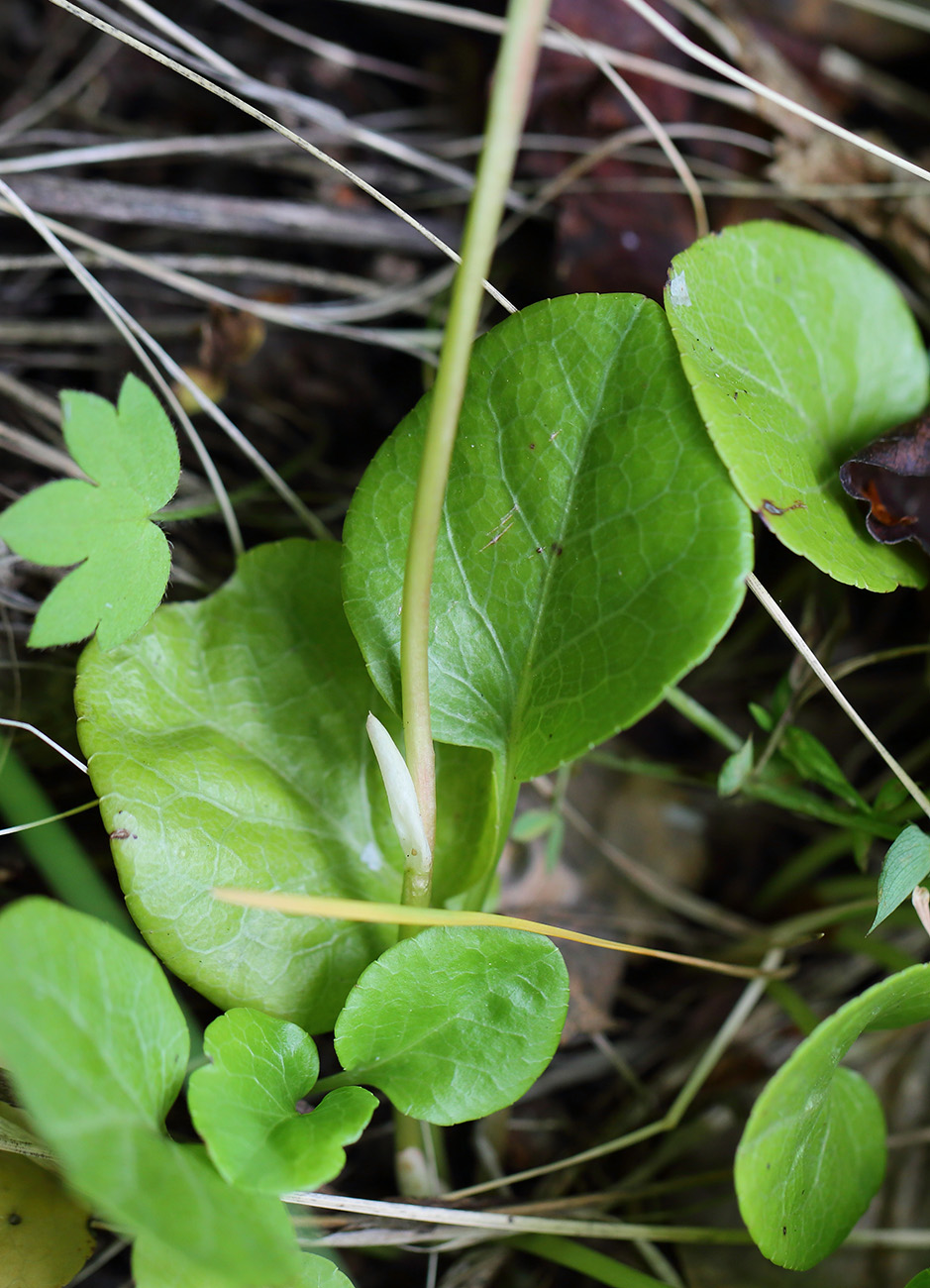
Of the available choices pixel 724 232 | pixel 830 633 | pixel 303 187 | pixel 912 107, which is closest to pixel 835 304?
pixel 724 232

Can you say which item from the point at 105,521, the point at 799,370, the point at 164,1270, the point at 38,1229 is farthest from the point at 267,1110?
the point at 799,370

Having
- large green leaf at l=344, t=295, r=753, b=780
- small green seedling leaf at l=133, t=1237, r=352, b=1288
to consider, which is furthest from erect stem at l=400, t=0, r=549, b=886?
small green seedling leaf at l=133, t=1237, r=352, b=1288

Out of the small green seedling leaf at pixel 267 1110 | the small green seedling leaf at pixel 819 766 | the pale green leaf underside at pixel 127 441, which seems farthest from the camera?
the small green seedling leaf at pixel 819 766

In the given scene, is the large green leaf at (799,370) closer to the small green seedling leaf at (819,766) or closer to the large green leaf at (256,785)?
the small green seedling leaf at (819,766)

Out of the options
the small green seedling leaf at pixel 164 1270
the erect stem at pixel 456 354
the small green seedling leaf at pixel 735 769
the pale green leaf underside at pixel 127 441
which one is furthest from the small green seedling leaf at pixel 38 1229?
the small green seedling leaf at pixel 735 769

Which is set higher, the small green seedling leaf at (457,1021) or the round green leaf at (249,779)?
the round green leaf at (249,779)

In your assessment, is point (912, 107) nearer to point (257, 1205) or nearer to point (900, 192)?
point (900, 192)
